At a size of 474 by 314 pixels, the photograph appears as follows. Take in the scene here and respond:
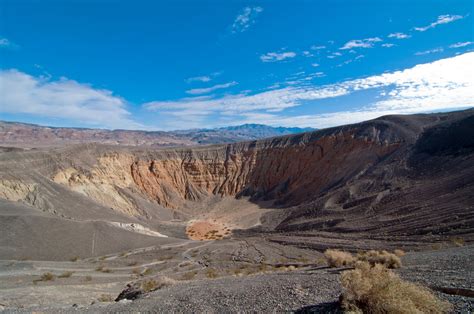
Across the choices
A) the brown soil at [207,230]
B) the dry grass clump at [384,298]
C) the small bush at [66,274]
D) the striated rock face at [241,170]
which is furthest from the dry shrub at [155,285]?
the striated rock face at [241,170]

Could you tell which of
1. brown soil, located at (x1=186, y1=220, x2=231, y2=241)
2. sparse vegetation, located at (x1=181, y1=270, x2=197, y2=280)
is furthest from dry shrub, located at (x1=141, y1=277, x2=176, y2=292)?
brown soil, located at (x1=186, y1=220, x2=231, y2=241)

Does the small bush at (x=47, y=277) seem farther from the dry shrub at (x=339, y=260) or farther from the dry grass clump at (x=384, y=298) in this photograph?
the dry grass clump at (x=384, y=298)

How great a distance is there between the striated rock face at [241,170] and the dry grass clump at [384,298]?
126ft

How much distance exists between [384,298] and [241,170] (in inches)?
2336

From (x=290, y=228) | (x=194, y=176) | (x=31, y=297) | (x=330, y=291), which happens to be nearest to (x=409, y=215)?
(x=290, y=228)

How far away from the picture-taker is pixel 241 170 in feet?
214

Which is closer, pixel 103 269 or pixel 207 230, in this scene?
pixel 103 269

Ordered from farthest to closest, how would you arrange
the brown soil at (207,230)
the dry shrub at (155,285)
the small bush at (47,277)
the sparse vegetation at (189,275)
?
the brown soil at (207,230) → the sparse vegetation at (189,275) → the small bush at (47,277) → the dry shrub at (155,285)

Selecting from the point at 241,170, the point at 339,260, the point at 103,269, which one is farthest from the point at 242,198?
the point at 339,260

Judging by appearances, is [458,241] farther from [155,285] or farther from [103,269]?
[103,269]

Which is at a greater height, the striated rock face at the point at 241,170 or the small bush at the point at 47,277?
the striated rock face at the point at 241,170

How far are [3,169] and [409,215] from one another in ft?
119

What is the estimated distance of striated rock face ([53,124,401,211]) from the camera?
4562 centimetres

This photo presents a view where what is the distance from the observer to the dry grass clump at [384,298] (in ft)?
19.2
